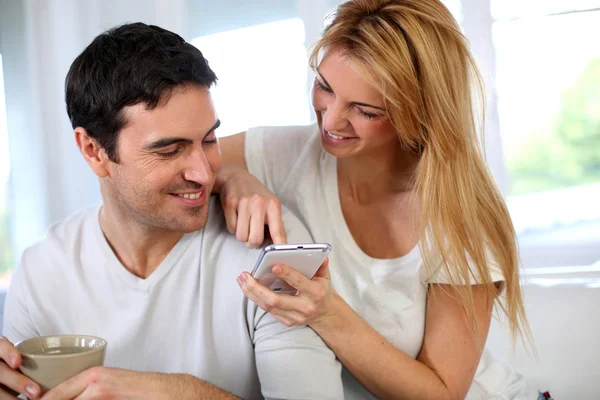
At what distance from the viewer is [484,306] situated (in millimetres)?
1688

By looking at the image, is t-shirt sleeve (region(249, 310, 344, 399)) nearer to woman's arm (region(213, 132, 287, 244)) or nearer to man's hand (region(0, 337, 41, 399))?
woman's arm (region(213, 132, 287, 244))

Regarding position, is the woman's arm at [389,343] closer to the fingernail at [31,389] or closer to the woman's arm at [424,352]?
the woman's arm at [424,352]

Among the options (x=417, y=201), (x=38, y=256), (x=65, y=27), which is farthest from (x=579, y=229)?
(x=65, y=27)

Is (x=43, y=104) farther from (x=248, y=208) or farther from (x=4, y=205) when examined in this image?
(x=248, y=208)

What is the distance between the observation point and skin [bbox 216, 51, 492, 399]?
4.51ft

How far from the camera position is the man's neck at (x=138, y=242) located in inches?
62.4

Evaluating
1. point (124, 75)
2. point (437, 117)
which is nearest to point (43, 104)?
point (124, 75)

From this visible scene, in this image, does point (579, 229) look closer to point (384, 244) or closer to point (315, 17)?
point (384, 244)

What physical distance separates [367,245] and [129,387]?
0.75m

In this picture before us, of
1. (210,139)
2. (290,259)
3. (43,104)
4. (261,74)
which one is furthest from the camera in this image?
(43,104)

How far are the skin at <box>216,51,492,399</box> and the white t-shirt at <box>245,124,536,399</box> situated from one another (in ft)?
0.10

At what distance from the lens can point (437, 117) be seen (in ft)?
5.30

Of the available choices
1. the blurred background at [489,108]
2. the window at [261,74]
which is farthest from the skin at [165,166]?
the window at [261,74]

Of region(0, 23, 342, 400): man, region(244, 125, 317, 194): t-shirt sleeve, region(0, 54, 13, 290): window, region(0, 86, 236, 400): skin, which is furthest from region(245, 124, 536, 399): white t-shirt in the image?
region(0, 54, 13, 290): window
